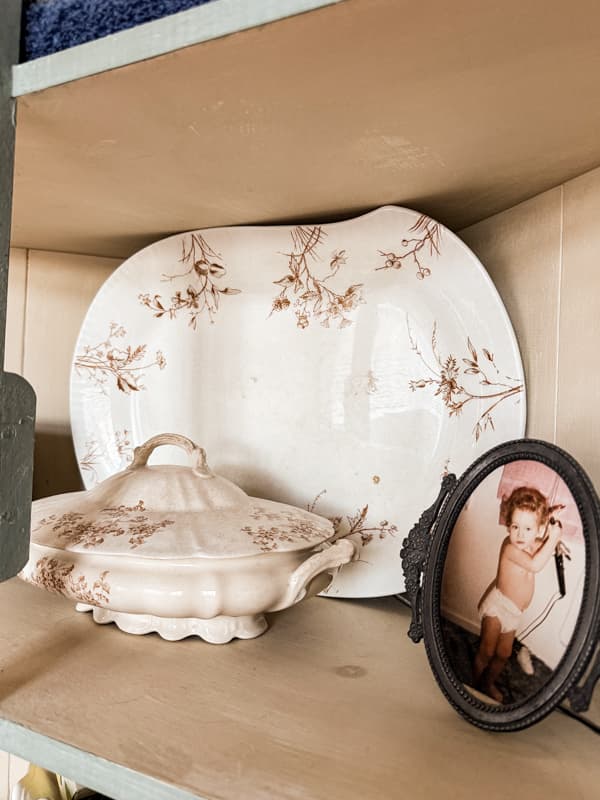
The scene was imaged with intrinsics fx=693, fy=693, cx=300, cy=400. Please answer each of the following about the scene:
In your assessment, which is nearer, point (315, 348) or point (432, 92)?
point (432, 92)

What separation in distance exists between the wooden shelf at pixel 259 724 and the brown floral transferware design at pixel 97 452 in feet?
0.62

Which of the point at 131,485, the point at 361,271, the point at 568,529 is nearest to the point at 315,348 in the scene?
the point at 361,271

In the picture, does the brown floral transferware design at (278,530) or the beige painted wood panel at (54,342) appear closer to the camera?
the brown floral transferware design at (278,530)

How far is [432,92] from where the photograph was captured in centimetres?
35

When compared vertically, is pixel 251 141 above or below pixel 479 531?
above

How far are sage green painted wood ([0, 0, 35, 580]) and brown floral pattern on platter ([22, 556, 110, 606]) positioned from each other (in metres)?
0.06

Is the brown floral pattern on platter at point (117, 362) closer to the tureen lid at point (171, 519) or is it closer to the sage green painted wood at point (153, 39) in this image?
the tureen lid at point (171, 519)

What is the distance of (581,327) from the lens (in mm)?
465

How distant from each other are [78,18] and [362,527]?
40 cm

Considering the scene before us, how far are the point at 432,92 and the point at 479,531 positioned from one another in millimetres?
238

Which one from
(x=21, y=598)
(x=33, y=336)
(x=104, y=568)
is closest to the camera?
(x=104, y=568)

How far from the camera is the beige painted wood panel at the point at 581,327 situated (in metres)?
0.45

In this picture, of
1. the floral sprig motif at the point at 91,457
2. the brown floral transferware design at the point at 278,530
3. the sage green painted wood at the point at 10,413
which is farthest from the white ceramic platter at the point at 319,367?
the sage green painted wood at the point at 10,413

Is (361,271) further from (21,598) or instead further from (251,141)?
(21,598)
